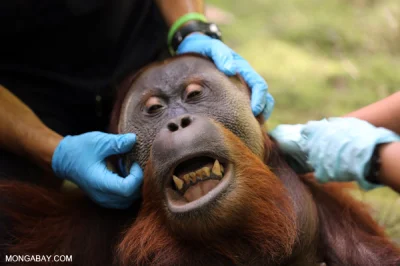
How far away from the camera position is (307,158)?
210 centimetres

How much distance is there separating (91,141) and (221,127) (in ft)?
1.71

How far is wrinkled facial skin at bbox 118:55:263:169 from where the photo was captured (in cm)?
200

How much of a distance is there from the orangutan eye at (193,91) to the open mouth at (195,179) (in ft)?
1.02

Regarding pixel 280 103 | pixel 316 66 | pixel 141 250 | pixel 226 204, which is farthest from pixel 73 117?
pixel 316 66

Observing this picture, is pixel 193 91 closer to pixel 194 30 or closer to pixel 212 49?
pixel 212 49

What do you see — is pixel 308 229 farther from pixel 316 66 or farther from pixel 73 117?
pixel 316 66

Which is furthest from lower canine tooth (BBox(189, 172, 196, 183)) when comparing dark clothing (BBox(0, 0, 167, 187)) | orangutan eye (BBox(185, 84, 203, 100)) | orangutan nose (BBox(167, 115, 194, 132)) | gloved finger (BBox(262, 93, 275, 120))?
dark clothing (BBox(0, 0, 167, 187))

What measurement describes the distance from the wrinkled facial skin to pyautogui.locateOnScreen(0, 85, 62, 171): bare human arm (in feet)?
1.05

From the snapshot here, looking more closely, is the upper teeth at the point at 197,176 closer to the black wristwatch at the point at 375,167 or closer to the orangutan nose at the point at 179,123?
the orangutan nose at the point at 179,123

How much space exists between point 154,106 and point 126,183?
0.31m

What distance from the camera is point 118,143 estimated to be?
1998 millimetres

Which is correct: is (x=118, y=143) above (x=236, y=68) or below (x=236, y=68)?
below

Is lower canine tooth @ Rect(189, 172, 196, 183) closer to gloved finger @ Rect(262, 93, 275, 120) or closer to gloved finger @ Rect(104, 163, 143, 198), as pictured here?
gloved finger @ Rect(104, 163, 143, 198)

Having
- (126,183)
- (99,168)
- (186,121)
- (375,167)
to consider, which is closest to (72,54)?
(99,168)
